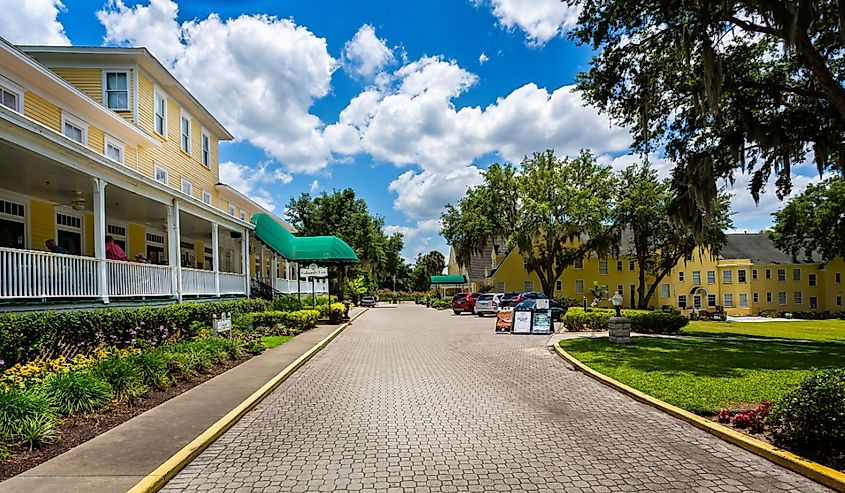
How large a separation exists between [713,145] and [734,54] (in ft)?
9.36

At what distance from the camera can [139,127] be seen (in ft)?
64.3

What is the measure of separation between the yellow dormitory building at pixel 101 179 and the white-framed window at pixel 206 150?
0.18 ft

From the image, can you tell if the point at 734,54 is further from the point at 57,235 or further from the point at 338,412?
the point at 57,235

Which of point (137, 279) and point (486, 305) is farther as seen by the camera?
point (486, 305)

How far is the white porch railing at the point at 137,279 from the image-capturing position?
41.9 feet

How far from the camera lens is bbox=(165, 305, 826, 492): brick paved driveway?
5164 mm

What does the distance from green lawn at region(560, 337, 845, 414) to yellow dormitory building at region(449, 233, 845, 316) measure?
3566cm

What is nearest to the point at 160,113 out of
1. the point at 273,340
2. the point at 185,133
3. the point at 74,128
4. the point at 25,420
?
the point at 185,133

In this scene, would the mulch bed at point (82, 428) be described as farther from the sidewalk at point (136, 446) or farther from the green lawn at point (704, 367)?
the green lawn at point (704, 367)

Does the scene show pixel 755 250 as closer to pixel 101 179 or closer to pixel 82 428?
pixel 101 179

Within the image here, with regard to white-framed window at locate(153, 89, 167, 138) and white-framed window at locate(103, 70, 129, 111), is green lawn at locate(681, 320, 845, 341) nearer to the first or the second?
white-framed window at locate(153, 89, 167, 138)

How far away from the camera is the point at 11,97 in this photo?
14.6m

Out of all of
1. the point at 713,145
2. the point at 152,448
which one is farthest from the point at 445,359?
the point at 713,145

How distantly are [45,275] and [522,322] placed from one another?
16.5 metres
